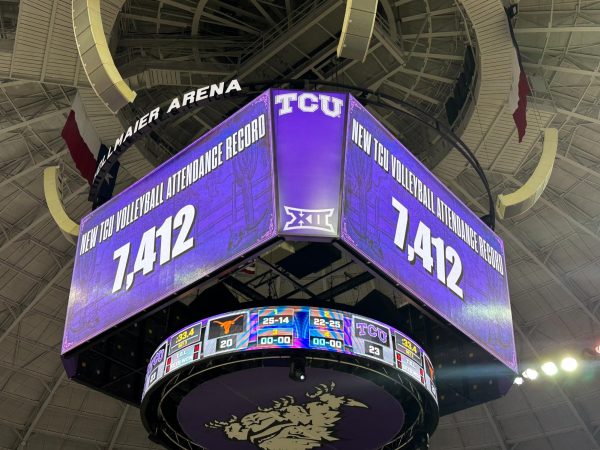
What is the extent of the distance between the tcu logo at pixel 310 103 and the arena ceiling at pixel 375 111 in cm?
642

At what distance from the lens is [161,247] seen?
789 inches

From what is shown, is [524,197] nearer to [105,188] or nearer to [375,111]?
[375,111]

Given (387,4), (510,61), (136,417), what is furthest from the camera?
(136,417)

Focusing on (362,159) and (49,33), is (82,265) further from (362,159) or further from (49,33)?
(362,159)

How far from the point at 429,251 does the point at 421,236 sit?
1.38 ft

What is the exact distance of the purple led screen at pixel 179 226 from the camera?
60.5 feet

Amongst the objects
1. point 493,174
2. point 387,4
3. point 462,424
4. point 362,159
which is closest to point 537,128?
point 493,174

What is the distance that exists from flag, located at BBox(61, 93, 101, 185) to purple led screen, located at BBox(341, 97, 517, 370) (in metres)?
9.59

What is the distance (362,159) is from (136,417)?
24.2 m

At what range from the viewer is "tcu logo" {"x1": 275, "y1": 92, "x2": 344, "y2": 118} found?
19.3 meters

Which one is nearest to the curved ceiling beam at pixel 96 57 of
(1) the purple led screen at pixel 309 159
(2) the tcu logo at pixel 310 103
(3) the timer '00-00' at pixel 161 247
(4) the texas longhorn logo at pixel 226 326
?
(3) the timer '00-00' at pixel 161 247

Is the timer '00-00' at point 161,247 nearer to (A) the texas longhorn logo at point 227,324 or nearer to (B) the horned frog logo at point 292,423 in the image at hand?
→ (A) the texas longhorn logo at point 227,324

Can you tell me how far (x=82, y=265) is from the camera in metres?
22.1

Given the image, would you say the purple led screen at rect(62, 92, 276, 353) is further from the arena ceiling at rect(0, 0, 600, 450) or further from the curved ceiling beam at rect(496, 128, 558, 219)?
the curved ceiling beam at rect(496, 128, 558, 219)
